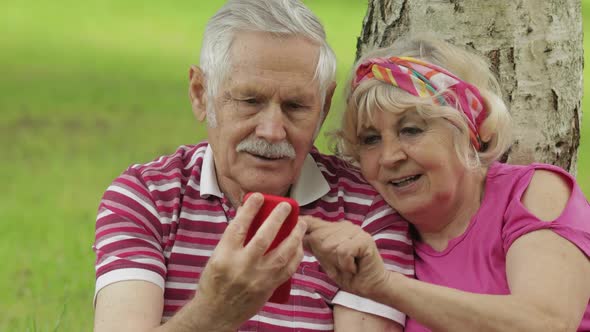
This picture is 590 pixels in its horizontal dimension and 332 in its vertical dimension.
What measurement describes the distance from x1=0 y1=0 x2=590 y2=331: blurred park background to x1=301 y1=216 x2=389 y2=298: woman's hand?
2.37ft

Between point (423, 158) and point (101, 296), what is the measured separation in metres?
1.13

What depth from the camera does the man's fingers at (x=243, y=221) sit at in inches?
112

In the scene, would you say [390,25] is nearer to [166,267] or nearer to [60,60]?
[166,267]

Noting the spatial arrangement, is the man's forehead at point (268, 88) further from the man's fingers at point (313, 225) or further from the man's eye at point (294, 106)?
the man's fingers at point (313, 225)

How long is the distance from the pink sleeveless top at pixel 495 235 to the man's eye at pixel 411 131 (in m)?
0.32

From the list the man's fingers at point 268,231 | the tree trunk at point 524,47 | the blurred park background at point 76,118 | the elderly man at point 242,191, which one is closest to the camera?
the man's fingers at point 268,231

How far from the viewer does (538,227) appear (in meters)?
3.22

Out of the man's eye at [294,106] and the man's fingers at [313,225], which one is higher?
the man's eye at [294,106]

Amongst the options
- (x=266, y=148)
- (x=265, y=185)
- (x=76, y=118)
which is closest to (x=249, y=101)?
(x=266, y=148)

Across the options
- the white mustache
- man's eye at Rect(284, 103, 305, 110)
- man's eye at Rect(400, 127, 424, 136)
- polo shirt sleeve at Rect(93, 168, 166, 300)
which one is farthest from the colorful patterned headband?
polo shirt sleeve at Rect(93, 168, 166, 300)

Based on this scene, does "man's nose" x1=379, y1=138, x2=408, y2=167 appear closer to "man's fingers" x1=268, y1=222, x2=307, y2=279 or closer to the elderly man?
the elderly man

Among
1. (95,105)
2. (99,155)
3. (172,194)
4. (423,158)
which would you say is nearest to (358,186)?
(423,158)

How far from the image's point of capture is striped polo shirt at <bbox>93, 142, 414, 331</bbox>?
3.38 m

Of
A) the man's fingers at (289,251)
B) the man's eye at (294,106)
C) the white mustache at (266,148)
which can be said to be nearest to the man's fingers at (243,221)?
the man's fingers at (289,251)
